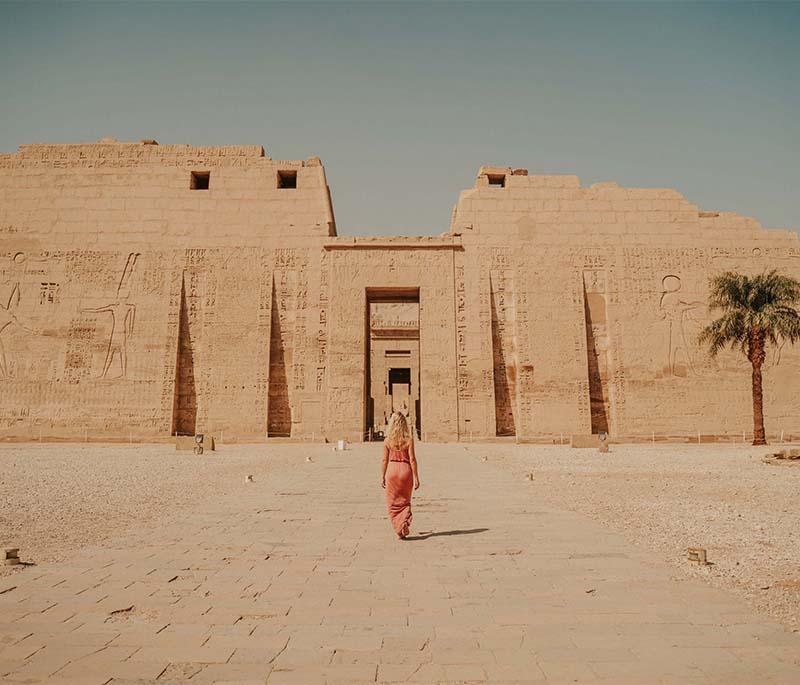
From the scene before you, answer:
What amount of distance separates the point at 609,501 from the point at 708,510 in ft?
3.35

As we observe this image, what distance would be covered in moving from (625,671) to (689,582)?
4.86 feet

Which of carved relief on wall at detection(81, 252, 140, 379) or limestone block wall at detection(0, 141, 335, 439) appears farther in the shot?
carved relief on wall at detection(81, 252, 140, 379)

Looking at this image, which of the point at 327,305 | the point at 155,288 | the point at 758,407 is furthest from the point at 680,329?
the point at 155,288

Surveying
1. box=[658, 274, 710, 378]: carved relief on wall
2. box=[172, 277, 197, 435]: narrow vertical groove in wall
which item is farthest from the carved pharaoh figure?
box=[172, 277, 197, 435]: narrow vertical groove in wall

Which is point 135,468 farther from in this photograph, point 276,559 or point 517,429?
point 517,429

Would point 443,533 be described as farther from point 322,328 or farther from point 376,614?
point 322,328

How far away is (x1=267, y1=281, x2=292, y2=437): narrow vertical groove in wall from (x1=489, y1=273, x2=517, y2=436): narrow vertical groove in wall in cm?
727

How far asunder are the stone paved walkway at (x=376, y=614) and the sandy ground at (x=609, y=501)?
383mm

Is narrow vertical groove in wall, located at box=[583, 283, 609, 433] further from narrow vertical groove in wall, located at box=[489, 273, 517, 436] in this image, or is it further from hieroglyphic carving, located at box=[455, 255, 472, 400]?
hieroglyphic carving, located at box=[455, 255, 472, 400]

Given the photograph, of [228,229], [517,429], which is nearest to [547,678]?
[517,429]

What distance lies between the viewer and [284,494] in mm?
7383

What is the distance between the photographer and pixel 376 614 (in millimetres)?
2973

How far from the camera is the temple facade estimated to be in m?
20.3

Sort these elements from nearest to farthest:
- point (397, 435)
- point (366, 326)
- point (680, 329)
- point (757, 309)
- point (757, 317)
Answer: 1. point (397, 435)
2. point (757, 317)
3. point (757, 309)
4. point (680, 329)
5. point (366, 326)
